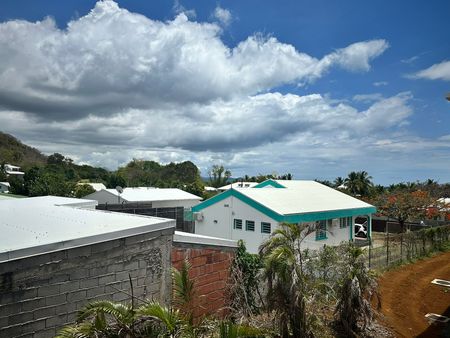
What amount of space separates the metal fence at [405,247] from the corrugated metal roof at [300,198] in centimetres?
424

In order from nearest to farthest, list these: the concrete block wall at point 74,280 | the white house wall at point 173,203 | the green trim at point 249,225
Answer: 1. the concrete block wall at point 74,280
2. the green trim at point 249,225
3. the white house wall at point 173,203

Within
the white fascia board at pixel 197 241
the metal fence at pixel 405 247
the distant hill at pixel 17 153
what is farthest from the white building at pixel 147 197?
the distant hill at pixel 17 153

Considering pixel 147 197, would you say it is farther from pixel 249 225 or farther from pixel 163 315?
pixel 163 315

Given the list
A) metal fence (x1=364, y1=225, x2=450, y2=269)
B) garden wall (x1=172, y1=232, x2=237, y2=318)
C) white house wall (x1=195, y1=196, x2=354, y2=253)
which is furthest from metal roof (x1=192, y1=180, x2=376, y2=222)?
garden wall (x1=172, y1=232, x2=237, y2=318)

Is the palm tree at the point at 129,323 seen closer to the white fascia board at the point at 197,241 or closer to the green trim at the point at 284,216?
the white fascia board at the point at 197,241

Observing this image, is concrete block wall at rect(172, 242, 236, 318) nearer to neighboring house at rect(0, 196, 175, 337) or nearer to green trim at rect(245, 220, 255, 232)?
neighboring house at rect(0, 196, 175, 337)

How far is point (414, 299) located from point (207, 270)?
814cm

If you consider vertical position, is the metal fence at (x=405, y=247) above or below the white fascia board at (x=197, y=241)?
below

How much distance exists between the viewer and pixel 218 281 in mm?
9742

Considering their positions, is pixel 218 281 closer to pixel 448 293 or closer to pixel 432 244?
pixel 448 293

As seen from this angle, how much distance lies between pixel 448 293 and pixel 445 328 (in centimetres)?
400

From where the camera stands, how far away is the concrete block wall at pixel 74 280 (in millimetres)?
5609

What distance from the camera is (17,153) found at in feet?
338

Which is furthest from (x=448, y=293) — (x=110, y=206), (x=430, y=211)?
(x=110, y=206)
